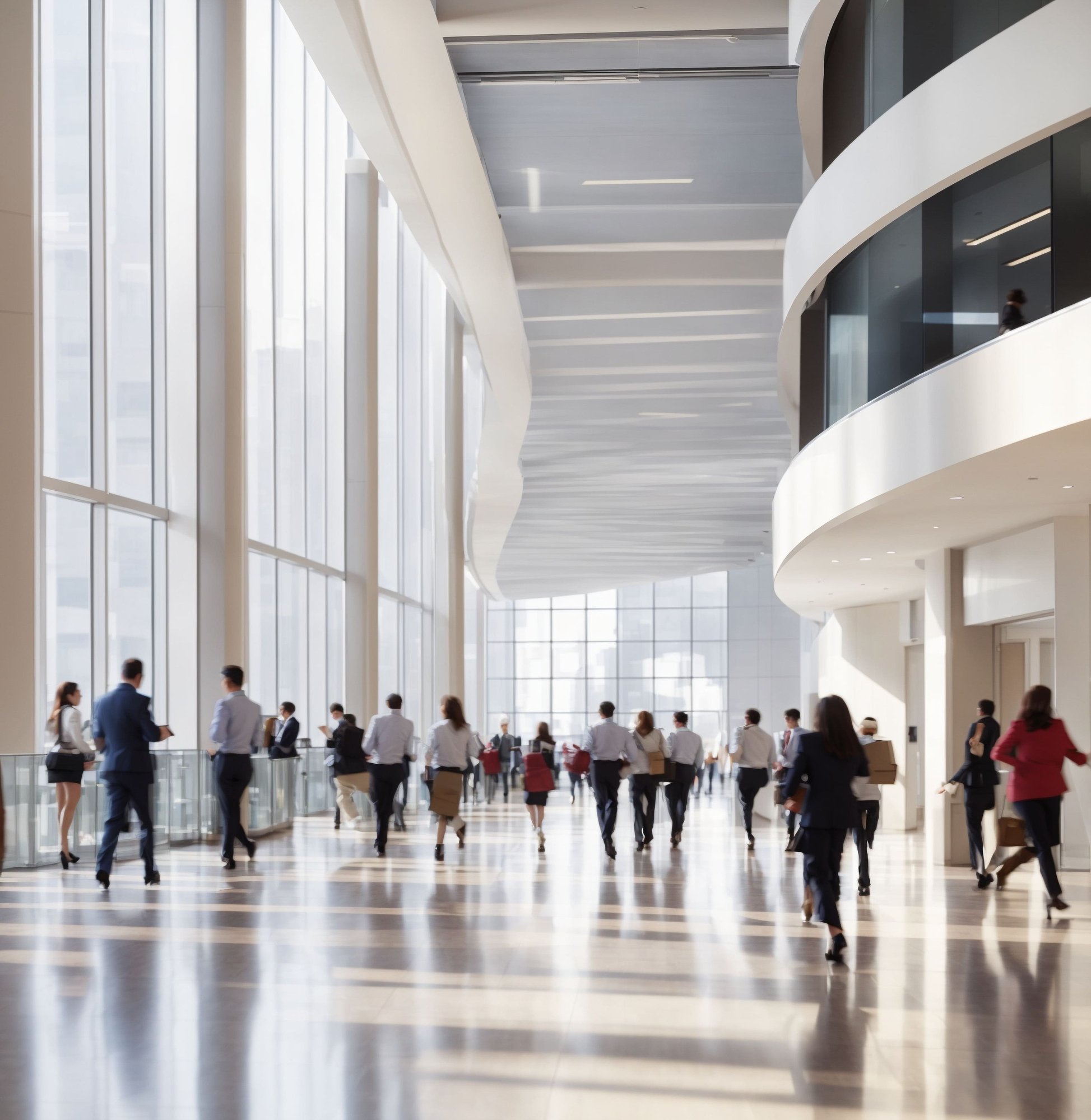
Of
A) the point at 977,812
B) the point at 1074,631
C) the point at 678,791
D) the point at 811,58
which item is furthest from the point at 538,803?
the point at 811,58

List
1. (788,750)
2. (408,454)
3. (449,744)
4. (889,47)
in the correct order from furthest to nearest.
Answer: (408,454), (788,750), (449,744), (889,47)

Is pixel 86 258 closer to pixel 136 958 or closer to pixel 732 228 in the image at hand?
pixel 732 228

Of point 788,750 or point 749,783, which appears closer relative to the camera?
point 788,750

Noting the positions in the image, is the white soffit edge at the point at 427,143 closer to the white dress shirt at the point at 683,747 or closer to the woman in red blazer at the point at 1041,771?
the white dress shirt at the point at 683,747

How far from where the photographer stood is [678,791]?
16.7 meters

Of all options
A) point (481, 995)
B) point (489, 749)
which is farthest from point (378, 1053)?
point (489, 749)

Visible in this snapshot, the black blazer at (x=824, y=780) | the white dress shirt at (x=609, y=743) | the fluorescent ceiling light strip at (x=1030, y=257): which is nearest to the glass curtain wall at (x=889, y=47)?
the fluorescent ceiling light strip at (x=1030, y=257)

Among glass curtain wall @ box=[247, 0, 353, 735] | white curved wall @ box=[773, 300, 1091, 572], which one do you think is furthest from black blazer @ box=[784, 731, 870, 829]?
glass curtain wall @ box=[247, 0, 353, 735]

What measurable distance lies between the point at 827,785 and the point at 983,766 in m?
4.73

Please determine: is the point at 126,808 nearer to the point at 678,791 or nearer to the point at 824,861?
the point at 824,861

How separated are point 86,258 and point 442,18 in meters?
4.87

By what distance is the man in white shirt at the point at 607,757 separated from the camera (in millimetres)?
15266

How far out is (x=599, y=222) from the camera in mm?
17938

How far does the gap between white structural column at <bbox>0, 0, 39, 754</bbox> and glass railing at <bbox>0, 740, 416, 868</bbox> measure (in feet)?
1.59
